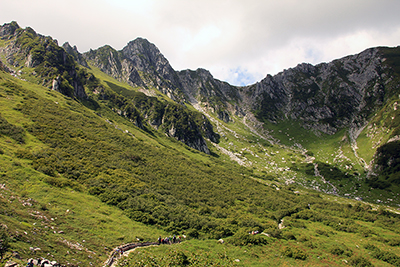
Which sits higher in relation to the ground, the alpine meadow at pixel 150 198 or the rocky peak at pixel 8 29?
the rocky peak at pixel 8 29

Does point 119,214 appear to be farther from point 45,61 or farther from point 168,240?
point 45,61

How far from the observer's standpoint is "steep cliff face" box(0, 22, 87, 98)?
10150cm

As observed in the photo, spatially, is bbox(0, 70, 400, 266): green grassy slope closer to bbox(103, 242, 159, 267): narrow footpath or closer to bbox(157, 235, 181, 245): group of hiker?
bbox(103, 242, 159, 267): narrow footpath

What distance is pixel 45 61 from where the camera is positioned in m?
111

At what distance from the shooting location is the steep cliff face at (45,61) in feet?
333

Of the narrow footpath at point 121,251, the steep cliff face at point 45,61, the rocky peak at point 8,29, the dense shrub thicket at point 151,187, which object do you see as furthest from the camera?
the rocky peak at point 8,29

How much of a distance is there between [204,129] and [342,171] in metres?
114

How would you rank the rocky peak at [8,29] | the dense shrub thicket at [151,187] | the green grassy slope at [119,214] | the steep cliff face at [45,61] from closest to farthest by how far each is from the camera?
the green grassy slope at [119,214] < the dense shrub thicket at [151,187] < the steep cliff face at [45,61] < the rocky peak at [8,29]

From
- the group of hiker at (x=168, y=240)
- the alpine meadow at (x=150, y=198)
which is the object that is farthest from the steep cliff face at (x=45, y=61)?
the group of hiker at (x=168, y=240)

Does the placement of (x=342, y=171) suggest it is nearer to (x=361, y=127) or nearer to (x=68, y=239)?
(x=361, y=127)

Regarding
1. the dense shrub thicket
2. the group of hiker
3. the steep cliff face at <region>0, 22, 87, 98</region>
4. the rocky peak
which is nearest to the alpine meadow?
the group of hiker

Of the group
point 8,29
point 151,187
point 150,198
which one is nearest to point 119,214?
point 150,198

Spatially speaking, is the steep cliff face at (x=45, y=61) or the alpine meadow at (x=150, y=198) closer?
the alpine meadow at (x=150, y=198)

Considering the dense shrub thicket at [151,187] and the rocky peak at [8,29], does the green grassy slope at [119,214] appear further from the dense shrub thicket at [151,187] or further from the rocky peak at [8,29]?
the rocky peak at [8,29]
